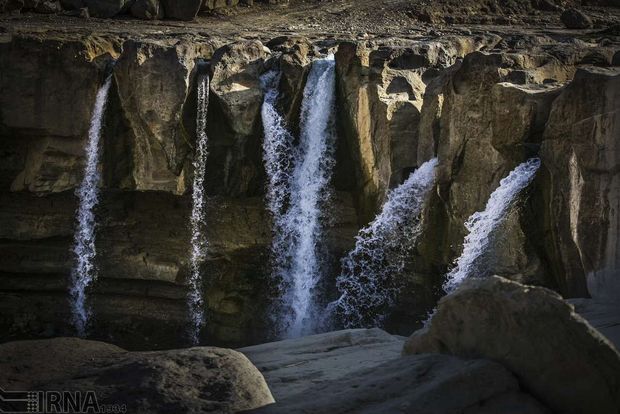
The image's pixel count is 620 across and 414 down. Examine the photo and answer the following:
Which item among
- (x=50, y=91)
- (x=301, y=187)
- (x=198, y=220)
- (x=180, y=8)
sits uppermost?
(x=180, y=8)

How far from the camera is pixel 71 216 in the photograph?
17.1 m

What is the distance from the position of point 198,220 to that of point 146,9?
27.0 feet

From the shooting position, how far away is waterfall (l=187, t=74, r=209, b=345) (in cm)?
1587

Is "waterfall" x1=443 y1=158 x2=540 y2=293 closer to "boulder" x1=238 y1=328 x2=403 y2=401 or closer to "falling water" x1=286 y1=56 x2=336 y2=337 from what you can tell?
"boulder" x1=238 y1=328 x2=403 y2=401

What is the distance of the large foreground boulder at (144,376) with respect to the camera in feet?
22.7

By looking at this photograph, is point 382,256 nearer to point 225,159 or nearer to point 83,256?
point 225,159

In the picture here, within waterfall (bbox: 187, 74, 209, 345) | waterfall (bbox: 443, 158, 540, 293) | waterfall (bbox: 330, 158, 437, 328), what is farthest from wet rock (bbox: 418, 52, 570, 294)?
waterfall (bbox: 187, 74, 209, 345)

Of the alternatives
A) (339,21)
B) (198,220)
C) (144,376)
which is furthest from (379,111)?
(339,21)

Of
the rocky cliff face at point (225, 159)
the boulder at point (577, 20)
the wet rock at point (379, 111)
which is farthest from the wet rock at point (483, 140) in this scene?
the boulder at point (577, 20)

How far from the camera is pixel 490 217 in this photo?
12.9 meters

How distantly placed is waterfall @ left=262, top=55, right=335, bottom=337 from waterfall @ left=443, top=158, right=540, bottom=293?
3562 millimetres

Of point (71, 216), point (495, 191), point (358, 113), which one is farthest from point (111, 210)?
point (495, 191)

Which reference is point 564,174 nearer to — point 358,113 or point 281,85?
point 358,113

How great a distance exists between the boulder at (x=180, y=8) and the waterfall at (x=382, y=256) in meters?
9.76
